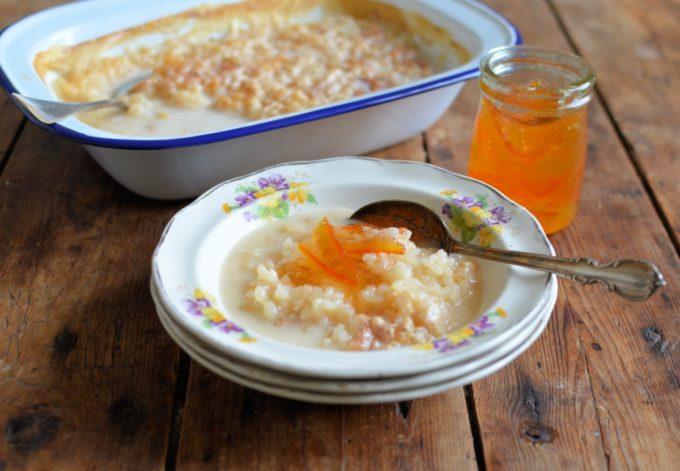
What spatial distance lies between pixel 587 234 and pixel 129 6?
1218 mm

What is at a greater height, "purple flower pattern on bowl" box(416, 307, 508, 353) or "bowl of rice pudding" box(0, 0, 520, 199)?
"purple flower pattern on bowl" box(416, 307, 508, 353)

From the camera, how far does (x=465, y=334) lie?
0.91 metres

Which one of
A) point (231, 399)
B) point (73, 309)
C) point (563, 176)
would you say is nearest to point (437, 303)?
point (231, 399)

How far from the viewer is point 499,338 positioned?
0.89m

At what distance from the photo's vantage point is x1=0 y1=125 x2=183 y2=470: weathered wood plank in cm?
95

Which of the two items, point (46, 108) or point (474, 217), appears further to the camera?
point (46, 108)

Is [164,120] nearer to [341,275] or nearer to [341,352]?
[341,275]

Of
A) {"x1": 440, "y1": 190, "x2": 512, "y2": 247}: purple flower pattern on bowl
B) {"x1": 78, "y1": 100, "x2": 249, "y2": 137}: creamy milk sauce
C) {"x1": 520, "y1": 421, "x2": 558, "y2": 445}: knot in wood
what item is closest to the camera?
→ {"x1": 520, "y1": 421, "x2": 558, "y2": 445}: knot in wood

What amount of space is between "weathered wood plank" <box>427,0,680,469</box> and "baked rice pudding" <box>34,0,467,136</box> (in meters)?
0.62

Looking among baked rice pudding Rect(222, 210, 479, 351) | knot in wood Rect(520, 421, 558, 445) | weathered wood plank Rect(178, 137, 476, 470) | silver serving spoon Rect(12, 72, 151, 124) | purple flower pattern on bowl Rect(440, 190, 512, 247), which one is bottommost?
knot in wood Rect(520, 421, 558, 445)

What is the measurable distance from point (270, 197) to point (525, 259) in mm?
423

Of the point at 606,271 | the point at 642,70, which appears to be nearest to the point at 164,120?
the point at 606,271

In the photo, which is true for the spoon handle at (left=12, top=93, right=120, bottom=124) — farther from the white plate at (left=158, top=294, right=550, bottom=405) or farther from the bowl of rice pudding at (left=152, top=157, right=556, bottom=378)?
the white plate at (left=158, top=294, right=550, bottom=405)

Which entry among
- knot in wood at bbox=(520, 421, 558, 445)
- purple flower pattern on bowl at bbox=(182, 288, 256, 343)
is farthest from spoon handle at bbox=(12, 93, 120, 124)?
knot in wood at bbox=(520, 421, 558, 445)
